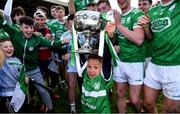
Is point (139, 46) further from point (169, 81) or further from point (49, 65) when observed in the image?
point (49, 65)

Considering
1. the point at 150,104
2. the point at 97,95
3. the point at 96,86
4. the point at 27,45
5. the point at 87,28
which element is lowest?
the point at 150,104

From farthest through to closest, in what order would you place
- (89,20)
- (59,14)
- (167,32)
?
1. (59,14)
2. (167,32)
3. (89,20)

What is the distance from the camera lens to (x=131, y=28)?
5.29 m

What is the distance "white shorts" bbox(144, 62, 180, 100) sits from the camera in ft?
15.4

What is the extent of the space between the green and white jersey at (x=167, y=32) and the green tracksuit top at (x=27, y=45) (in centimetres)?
178

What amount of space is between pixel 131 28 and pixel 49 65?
9.81 ft

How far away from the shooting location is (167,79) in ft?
15.5

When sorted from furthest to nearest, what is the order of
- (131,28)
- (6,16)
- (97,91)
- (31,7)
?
(31,7) < (6,16) < (131,28) < (97,91)

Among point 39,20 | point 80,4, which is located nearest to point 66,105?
point 39,20

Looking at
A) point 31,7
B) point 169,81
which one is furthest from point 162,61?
point 31,7

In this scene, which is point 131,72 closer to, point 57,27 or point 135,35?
point 135,35

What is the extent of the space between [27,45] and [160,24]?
2.42 metres

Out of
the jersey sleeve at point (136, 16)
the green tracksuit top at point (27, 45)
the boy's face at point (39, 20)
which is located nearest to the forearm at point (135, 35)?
the jersey sleeve at point (136, 16)

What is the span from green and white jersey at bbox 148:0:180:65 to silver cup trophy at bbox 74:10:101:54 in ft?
3.07
